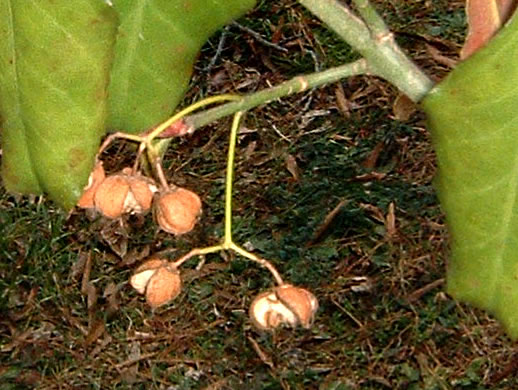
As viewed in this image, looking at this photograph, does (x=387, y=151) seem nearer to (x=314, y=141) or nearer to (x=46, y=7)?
(x=314, y=141)

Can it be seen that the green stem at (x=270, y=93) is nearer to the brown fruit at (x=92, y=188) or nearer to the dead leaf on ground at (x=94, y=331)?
the brown fruit at (x=92, y=188)

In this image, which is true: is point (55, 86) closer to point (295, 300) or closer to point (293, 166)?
point (295, 300)

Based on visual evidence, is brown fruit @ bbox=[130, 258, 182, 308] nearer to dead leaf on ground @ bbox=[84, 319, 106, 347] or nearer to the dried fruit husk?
the dried fruit husk

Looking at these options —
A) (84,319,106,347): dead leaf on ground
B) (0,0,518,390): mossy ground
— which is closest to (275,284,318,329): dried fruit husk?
(0,0,518,390): mossy ground

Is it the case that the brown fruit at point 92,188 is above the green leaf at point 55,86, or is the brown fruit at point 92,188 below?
below

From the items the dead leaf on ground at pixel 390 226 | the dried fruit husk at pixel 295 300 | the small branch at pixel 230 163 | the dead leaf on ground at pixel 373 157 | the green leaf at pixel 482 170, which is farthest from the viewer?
the dead leaf on ground at pixel 373 157

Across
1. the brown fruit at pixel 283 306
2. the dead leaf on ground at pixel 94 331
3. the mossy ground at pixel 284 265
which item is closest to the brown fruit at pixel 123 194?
the brown fruit at pixel 283 306

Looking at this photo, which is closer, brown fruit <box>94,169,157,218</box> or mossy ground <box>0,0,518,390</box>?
brown fruit <box>94,169,157,218</box>
